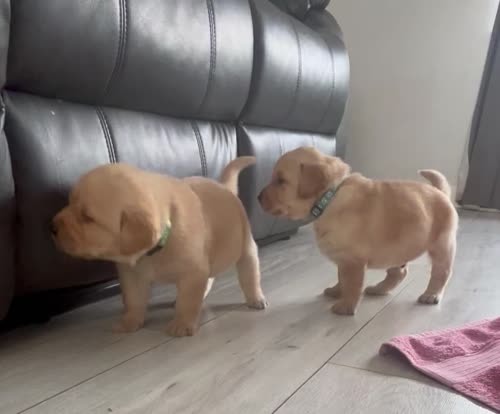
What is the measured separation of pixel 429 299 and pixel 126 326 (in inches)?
29.9

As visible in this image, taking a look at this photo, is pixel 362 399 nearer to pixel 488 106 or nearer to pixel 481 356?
pixel 481 356

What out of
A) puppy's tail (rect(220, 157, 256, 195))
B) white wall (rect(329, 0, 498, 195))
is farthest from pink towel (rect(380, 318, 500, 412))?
white wall (rect(329, 0, 498, 195))

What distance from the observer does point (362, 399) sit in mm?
853

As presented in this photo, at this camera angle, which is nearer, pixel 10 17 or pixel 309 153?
pixel 10 17

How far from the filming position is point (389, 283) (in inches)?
58.5

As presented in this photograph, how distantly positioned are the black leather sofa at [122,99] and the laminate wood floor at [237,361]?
5.0 inches

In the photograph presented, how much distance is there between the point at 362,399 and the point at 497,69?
287 cm

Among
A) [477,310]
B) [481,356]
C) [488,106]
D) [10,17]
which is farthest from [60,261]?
[488,106]

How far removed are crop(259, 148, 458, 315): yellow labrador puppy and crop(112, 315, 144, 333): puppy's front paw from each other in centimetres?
45

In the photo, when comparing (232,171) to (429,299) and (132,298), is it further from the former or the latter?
(429,299)

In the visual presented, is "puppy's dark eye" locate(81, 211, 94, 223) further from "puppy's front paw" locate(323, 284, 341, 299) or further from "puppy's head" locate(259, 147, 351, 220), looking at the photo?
"puppy's front paw" locate(323, 284, 341, 299)

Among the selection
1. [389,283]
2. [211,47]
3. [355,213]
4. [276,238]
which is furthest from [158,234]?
[276,238]

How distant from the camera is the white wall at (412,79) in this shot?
332cm

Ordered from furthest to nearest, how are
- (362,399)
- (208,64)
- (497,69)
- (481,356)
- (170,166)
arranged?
1. (497,69)
2. (208,64)
3. (170,166)
4. (481,356)
5. (362,399)
